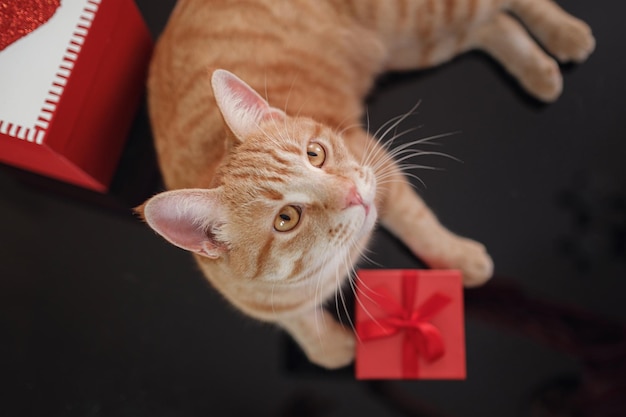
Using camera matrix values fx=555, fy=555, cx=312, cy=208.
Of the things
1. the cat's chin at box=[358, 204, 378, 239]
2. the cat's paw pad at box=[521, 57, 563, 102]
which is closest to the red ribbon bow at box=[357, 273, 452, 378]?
the cat's chin at box=[358, 204, 378, 239]

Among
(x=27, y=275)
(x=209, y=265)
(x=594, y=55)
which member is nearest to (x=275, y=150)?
(x=209, y=265)

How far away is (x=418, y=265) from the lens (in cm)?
145

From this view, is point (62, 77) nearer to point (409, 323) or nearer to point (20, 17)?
point (20, 17)

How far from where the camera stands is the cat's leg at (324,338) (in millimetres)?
1330

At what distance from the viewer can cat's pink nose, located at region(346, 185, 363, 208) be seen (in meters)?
0.97

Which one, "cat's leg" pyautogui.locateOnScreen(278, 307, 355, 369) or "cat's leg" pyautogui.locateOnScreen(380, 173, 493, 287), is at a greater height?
"cat's leg" pyautogui.locateOnScreen(380, 173, 493, 287)

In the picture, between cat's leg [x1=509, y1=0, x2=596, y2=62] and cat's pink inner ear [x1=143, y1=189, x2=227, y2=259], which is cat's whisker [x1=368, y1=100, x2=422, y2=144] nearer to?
cat's leg [x1=509, y1=0, x2=596, y2=62]

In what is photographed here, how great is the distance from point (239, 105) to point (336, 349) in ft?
2.22

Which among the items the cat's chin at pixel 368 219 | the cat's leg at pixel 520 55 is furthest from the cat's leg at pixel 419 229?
the cat's leg at pixel 520 55

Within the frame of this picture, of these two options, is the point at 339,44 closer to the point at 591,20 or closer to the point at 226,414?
the point at 591,20

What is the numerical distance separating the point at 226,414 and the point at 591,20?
149cm

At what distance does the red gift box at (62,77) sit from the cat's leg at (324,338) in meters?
0.65

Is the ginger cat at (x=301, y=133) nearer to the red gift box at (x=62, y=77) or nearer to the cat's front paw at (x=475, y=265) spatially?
the cat's front paw at (x=475, y=265)

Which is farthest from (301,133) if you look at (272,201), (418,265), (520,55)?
(520,55)
